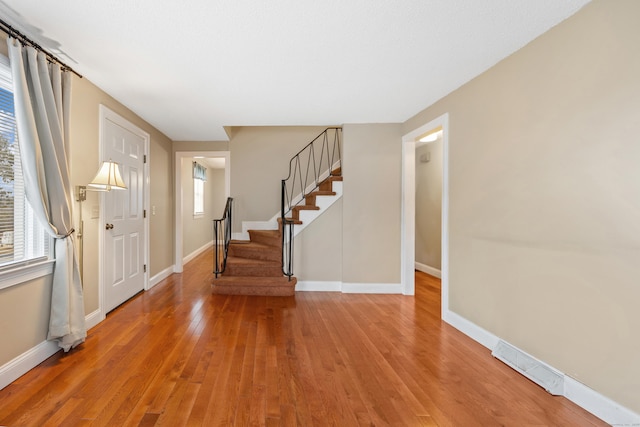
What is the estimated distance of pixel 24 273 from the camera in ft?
6.15

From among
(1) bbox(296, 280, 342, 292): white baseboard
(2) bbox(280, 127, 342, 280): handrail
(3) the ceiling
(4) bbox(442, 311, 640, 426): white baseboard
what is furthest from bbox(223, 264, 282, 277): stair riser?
(4) bbox(442, 311, 640, 426): white baseboard

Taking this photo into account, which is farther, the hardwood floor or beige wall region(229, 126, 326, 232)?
beige wall region(229, 126, 326, 232)

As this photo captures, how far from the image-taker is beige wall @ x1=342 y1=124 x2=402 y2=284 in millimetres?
3781

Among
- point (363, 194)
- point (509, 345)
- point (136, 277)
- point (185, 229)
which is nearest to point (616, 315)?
point (509, 345)

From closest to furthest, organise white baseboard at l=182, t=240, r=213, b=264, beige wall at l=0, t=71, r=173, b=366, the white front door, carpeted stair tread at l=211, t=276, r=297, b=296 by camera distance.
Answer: beige wall at l=0, t=71, r=173, b=366 < the white front door < carpeted stair tread at l=211, t=276, r=297, b=296 < white baseboard at l=182, t=240, r=213, b=264

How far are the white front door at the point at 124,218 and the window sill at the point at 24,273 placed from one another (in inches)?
31.8

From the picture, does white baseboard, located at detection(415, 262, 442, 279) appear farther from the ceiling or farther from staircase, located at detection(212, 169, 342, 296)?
the ceiling

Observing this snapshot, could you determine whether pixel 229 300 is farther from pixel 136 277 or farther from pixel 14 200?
pixel 14 200

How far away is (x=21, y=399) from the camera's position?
63.9 inches

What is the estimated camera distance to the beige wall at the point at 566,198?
1.42 m

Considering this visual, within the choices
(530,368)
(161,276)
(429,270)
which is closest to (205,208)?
(161,276)

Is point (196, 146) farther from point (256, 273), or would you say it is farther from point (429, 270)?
point (429, 270)

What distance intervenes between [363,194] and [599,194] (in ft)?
8.12

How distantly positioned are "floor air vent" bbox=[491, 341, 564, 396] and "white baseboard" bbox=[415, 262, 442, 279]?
2606 millimetres
